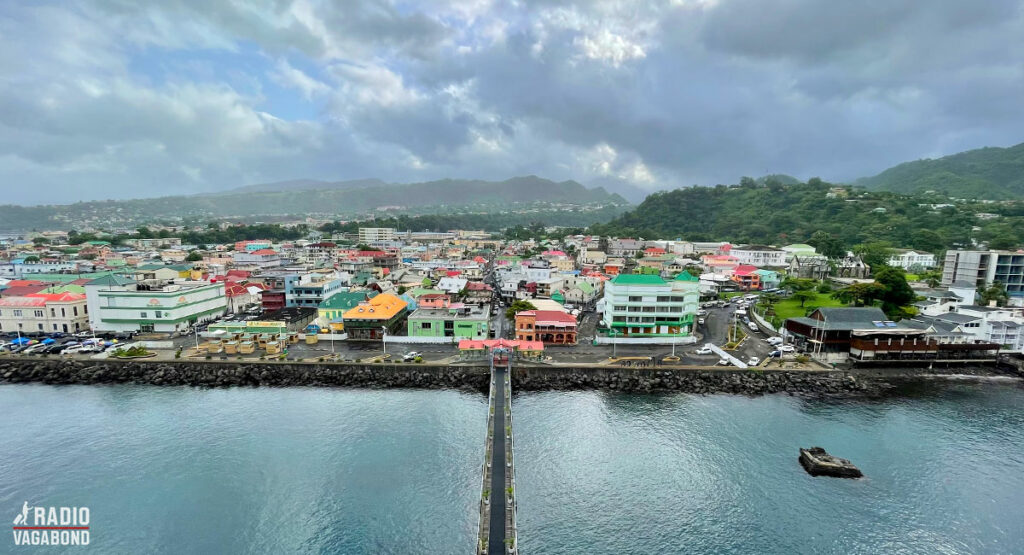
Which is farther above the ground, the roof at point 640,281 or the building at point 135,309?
the roof at point 640,281

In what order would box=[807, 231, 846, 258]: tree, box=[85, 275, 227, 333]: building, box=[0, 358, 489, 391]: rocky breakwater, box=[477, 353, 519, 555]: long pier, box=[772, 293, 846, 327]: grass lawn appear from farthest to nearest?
1. box=[807, 231, 846, 258]: tree
2. box=[772, 293, 846, 327]: grass lawn
3. box=[85, 275, 227, 333]: building
4. box=[0, 358, 489, 391]: rocky breakwater
5. box=[477, 353, 519, 555]: long pier

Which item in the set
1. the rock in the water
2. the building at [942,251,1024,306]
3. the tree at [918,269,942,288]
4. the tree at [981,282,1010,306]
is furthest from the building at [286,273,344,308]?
the building at [942,251,1024,306]

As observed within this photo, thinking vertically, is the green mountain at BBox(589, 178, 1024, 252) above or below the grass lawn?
above

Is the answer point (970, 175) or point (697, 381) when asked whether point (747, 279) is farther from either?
point (970, 175)

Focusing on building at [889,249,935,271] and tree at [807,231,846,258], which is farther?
tree at [807,231,846,258]

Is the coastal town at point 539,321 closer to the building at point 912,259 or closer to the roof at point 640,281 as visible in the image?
the roof at point 640,281

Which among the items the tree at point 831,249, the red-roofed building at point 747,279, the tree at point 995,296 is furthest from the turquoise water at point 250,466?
the tree at point 831,249

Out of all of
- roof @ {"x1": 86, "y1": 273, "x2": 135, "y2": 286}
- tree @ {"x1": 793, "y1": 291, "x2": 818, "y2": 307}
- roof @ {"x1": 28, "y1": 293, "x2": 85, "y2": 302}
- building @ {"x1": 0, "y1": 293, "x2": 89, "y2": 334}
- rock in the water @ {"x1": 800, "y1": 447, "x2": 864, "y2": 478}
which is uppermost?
roof @ {"x1": 86, "y1": 273, "x2": 135, "y2": 286}

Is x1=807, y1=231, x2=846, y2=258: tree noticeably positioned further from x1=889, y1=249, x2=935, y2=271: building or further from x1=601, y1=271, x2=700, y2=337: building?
x1=601, y1=271, x2=700, y2=337: building

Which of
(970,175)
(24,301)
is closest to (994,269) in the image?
(24,301)
